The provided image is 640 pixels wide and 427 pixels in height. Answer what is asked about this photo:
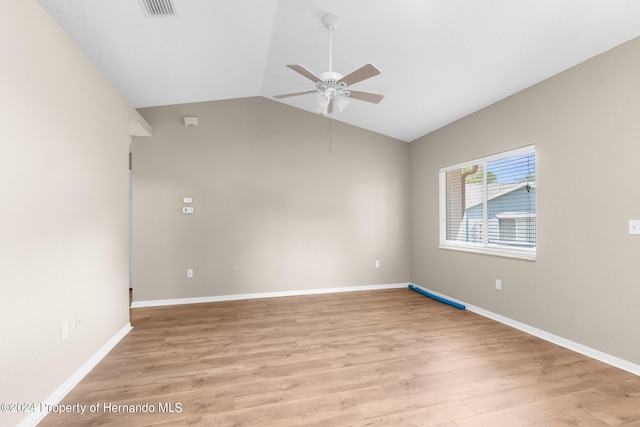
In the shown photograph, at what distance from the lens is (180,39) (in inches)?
107

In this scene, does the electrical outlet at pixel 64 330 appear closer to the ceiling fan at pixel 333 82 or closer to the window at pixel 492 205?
the ceiling fan at pixel 333 82

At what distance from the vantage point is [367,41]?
2779mm

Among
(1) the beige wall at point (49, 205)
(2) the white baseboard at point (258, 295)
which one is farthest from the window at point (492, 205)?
(1) the beige wall at point (49, 205)

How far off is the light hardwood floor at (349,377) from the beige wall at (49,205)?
1.26 ft

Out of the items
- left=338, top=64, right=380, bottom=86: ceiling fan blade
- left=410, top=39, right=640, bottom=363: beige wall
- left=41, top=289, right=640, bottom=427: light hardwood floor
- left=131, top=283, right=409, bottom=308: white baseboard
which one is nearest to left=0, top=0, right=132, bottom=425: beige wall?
left=41, top=289, right=640, bottom=427: light hardwood floor

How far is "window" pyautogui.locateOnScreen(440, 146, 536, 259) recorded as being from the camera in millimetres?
3225

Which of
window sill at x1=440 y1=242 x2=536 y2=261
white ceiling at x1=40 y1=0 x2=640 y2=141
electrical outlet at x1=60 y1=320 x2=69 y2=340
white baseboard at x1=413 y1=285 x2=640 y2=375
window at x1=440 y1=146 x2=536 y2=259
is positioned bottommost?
white baseboard at x1=413 y1=285 x2=640 y2=375

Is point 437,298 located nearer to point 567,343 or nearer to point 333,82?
point 567,343

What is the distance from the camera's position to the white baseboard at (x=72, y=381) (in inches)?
65.8

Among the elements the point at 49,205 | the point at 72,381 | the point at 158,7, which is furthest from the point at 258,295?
the point at 158,7

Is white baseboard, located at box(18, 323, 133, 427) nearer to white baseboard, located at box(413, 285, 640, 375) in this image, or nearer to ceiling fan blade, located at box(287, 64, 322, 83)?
ceiling fan blade, located at box(287, 64, 322, 83)

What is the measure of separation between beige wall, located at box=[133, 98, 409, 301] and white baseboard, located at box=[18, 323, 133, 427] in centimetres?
145

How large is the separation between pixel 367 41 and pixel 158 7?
1.84 m

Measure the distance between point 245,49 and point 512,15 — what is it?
256cm
